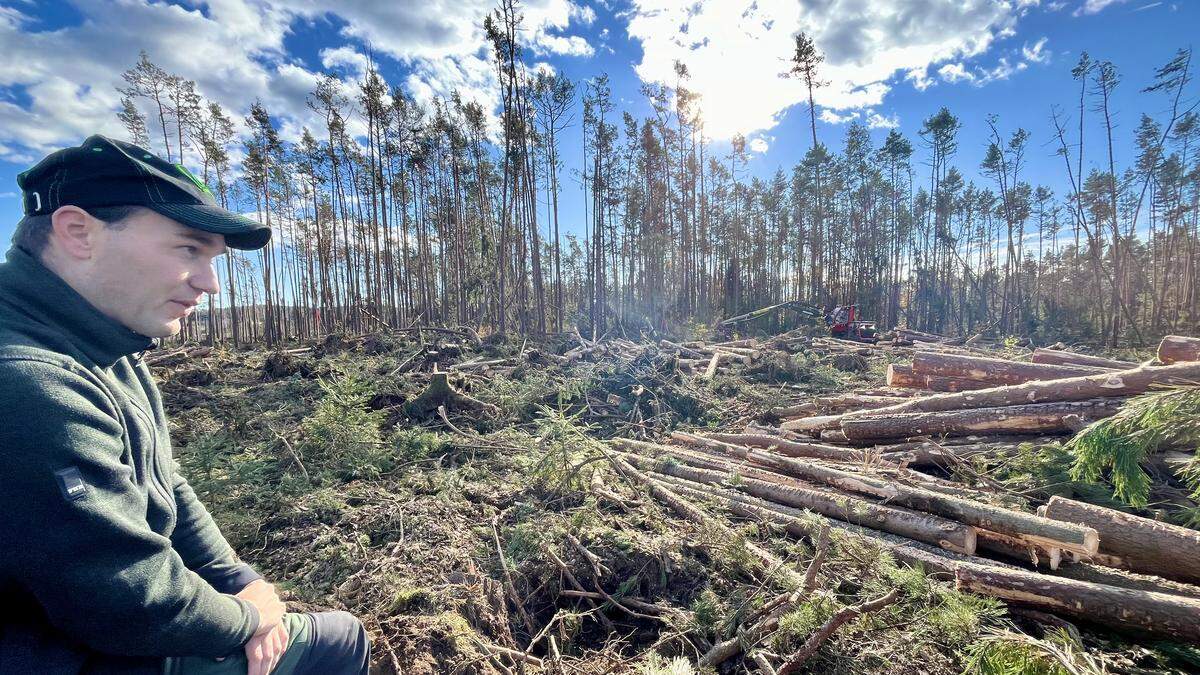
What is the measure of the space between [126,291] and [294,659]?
1386mm

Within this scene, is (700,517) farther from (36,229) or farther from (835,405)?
(835,405)

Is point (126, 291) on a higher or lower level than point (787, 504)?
higher

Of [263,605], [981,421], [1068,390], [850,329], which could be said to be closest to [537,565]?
[263,605]

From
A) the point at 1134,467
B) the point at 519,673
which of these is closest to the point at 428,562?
the point at 519,673

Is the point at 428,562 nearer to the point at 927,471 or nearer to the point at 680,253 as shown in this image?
the point at 927,471

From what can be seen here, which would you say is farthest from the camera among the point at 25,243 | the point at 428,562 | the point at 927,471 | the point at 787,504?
the point at 927,471

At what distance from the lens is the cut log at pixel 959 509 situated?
2.55m

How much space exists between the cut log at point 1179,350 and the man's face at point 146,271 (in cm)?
852

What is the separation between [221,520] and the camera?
341cm

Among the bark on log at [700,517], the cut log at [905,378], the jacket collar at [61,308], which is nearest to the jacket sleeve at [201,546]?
the jacket collar at [61,308]

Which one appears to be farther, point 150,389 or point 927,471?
point 927,471

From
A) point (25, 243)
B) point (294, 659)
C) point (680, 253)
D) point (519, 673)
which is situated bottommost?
point (519, 673)

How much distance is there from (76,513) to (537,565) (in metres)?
2.49

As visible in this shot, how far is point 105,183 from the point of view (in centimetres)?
131
